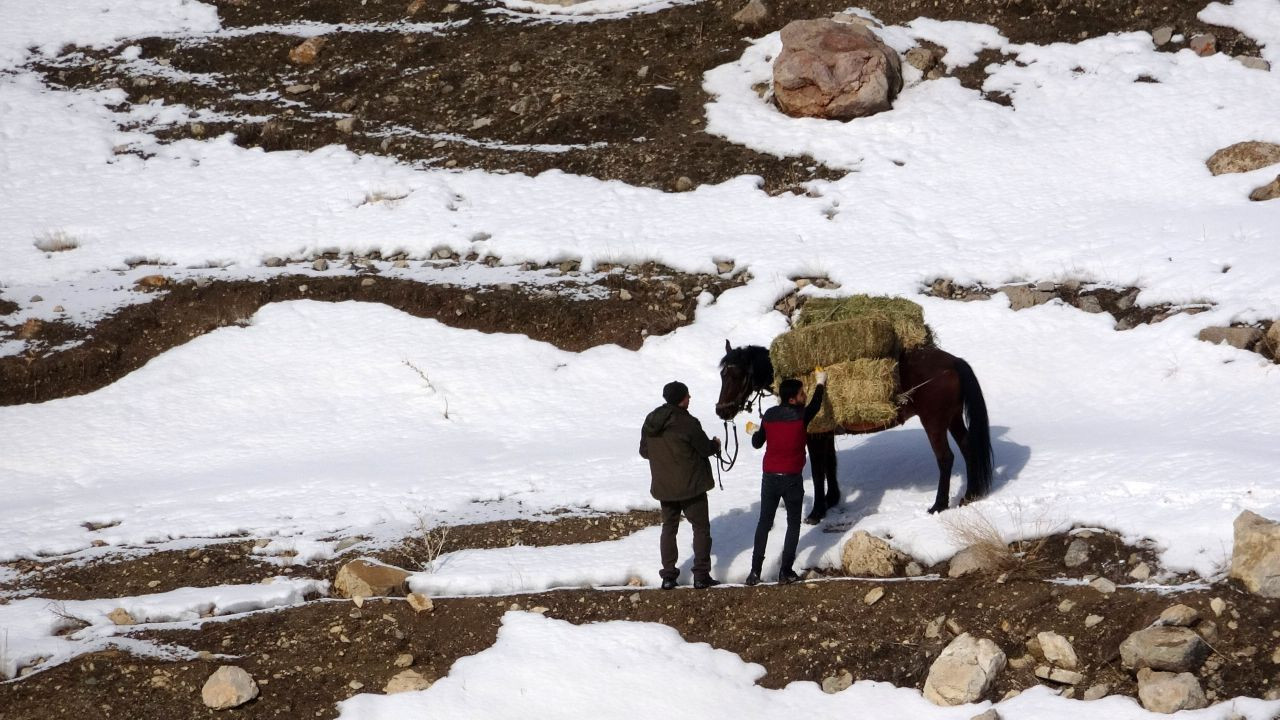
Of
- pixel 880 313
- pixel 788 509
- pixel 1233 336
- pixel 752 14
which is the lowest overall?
pixel 1233 336

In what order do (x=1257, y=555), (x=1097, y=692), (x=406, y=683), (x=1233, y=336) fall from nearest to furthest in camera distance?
(x=1097, y=692) → (x=1257, y=555) → (x=406, y=683) → (x=1233, y=336)

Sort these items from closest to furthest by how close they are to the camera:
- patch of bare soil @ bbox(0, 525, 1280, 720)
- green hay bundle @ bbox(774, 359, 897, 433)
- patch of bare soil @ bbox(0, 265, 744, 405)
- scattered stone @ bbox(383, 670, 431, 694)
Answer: patch of bare soil @ bbox(0, 525, 1280, 720) < scattered stone @ bbox(383, 670, 431, 694) < green hay bundle @ bbox(774, 359, 897, 433) < patch of bare soil @ bbox(0, 265, 744, 405)

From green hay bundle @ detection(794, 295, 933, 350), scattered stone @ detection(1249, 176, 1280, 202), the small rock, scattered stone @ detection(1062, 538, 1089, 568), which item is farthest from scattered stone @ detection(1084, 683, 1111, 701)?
the small rock

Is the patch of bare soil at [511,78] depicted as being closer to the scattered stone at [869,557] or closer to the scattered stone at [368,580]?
the scattered stone at [869,557]

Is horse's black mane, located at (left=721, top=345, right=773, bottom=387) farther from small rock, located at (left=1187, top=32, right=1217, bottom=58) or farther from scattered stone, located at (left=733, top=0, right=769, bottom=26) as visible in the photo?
small rock, located at (left=1187, top=32, right=1217, bottom=58)

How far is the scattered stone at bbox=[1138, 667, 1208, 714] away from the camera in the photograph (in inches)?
314

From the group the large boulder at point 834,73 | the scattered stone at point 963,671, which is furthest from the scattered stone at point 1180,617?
the large boulder at point 834,73

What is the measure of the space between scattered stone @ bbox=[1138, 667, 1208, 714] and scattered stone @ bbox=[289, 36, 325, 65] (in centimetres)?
2375

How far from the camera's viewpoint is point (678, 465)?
10.5m

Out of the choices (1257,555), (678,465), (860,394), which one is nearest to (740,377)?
(860,394)

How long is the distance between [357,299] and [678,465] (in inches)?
385

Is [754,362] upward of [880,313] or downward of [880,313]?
downward

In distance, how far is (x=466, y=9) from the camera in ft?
91.6

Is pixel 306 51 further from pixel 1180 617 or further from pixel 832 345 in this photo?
pixel 1180 617
